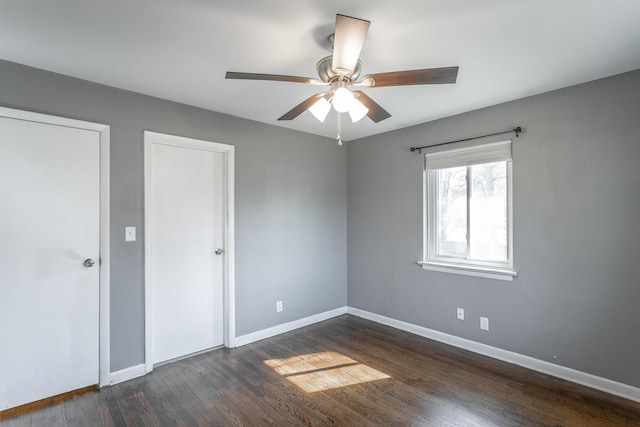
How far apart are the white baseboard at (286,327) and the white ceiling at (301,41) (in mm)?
2408

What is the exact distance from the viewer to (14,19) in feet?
5.71

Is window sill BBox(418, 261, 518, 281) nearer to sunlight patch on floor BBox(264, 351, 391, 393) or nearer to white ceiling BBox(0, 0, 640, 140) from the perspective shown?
sunlight patch on floor BBox(264, 351, 391, 393)

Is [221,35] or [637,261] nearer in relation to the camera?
[221,35]

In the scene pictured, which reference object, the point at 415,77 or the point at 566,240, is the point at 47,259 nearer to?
the point at 415,77

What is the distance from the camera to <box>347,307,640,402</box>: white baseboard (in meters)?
2.41

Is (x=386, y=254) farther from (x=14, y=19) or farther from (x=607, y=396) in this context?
(x=14, y=19)

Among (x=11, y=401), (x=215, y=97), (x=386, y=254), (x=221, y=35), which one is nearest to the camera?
(x=221, y=35)

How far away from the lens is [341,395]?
96.0 inches

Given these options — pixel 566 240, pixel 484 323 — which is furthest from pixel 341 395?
pixel 566 240

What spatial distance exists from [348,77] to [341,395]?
2.20m

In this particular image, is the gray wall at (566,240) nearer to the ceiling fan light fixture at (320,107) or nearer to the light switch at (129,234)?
the ceiling fan light fixture at (320,107)

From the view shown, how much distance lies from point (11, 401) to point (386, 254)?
3471 mm

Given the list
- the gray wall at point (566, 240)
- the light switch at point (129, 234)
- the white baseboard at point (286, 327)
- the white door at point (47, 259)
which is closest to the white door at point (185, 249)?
the light switch at point (129, 234)

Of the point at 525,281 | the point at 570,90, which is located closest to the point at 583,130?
the point at 570,90
